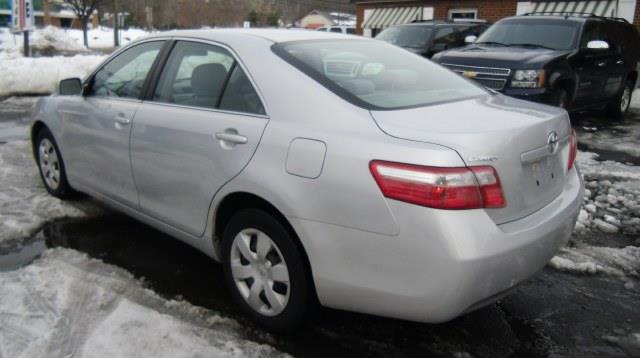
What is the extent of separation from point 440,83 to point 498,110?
0.57 metres

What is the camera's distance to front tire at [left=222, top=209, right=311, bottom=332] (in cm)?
292

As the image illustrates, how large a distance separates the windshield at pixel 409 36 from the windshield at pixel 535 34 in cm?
283

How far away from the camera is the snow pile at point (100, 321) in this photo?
2.96 metres

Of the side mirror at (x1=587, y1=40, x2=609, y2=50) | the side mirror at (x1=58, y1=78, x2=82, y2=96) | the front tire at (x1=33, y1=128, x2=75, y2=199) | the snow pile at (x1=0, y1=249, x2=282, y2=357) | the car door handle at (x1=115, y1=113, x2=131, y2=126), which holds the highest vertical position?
the side mirror at (x1=587, y1=40, x2=609, y2=50)

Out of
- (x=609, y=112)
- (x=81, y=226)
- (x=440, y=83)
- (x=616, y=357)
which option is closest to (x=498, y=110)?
(x=440, y=83)

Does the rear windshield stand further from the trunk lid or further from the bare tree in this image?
the bare tree

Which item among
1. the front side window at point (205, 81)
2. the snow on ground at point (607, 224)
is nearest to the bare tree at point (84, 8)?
the snow on ground at point (607, 224)

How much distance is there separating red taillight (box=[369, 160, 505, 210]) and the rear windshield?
1.60ft

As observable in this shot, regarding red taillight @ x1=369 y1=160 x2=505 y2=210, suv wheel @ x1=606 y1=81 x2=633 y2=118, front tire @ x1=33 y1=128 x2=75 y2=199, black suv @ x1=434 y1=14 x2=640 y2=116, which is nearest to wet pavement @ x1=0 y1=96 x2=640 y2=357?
front tire @ x1=33 y1=128 x2=75 y2=199

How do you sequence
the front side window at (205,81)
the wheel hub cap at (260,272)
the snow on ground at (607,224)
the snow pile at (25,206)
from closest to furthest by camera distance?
the wheel hub cap at (260,272) < the front side window at (205,81) < the snow on ground at (607,224) < the snow pile at (25,206)

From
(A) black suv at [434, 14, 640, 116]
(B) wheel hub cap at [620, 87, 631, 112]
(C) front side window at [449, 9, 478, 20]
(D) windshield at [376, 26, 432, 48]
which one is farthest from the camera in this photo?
(C) front side window at [449, 9, 478, 20]

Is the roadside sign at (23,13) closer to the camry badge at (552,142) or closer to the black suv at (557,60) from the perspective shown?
the black suv at (557,60)

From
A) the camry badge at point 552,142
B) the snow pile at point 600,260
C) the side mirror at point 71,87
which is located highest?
the side mirror at point 71,87

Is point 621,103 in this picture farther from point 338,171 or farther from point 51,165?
point 338,171
